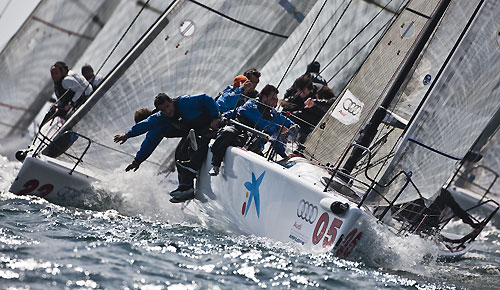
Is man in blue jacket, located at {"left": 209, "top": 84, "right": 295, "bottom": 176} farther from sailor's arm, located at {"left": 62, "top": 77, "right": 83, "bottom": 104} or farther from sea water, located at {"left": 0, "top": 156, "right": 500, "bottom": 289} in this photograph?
sailor's arm, located at {"left": 62, "top": 77, "right": 83, "bottom": 104}

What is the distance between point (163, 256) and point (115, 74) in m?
3.15

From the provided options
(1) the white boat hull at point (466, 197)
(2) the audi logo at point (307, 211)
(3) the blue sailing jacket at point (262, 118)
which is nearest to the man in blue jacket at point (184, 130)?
(3) the blue sailing jacket at point (262, 118)

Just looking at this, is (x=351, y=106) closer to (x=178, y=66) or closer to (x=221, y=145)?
(x=221, y=145)

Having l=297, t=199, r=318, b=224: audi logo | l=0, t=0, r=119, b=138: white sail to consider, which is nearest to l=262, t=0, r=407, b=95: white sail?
l=0, t=0, r=119, b=138: white sail

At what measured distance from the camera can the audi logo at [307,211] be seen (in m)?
6.16

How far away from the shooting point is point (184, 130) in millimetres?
7629

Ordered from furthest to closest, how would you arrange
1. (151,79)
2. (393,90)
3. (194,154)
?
(151,79) < (194,154) < (393,90)

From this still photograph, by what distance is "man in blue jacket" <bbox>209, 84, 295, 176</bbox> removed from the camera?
286 inches

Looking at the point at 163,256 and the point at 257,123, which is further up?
the point at 257,123

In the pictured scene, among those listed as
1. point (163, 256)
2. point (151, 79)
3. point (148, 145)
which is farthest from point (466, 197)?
point (163, 256)

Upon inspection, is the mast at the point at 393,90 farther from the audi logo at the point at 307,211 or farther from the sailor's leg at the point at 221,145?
the audi logo at the point at 307,211

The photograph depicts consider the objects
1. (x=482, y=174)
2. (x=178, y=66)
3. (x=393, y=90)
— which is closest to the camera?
(x=393, y=90)

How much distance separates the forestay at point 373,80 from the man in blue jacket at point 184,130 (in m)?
0.96

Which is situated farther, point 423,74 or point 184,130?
point 184,130
